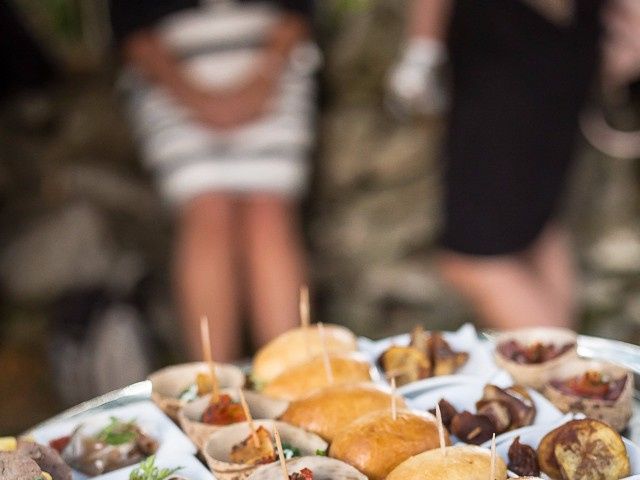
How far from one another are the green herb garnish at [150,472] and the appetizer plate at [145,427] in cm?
7

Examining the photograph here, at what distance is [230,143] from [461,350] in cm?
215

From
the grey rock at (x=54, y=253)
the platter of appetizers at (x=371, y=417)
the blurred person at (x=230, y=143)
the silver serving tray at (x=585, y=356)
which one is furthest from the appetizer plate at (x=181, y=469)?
the grey rock at (x=54, y=253)

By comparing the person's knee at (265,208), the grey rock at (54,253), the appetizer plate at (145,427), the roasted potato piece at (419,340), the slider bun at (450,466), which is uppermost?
the slider bun at (450,466)

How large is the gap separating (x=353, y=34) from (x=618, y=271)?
2059 millimetres

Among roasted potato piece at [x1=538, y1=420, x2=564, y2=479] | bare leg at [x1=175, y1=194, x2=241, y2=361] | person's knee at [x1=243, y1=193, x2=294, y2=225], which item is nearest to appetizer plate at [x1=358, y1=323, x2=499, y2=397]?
roasted potato piece at [x1=538, y1=420, x2=564, y2=479]

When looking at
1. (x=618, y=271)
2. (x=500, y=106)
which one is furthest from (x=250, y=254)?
(x=618, y=271)

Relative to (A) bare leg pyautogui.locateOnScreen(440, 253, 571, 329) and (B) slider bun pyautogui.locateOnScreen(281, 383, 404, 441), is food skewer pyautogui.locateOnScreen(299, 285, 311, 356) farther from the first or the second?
(A) bare leg pyautogui.locateOnScreen(440, 253, 571, 329)

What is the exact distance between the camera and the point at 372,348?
228 cm

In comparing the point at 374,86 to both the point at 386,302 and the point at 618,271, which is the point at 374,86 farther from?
the point at 618,271

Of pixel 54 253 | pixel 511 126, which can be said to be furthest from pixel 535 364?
pixel 54 253

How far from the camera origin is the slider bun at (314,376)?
2.02 m

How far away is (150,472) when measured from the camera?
5.58 ft

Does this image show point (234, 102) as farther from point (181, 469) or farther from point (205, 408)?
point (181, 469)

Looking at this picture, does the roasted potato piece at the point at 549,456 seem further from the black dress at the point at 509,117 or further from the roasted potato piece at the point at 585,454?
the black dress at the point at 509,117
